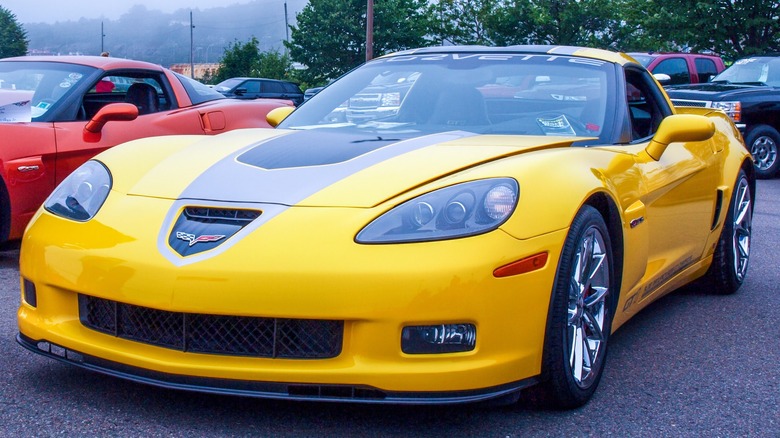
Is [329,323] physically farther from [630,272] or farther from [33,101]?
[33,101]

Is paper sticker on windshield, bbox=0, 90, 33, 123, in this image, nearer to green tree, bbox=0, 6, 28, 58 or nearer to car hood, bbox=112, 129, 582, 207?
car hood, bbox=112, 129, 582, 207

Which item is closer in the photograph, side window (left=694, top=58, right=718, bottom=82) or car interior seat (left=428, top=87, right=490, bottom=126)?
car interior seat (left=428, top=87, right=490, bottom=126)

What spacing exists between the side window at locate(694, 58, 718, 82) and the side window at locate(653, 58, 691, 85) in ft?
1.25

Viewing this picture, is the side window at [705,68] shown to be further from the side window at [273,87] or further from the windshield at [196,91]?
the side window at [273,87]

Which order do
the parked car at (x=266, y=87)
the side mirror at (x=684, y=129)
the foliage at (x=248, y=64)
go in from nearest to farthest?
1. the side mirror at (x=684, y=129)
2. the parked car at (x=266, y=87)
3. the foliage at (x=248, y=64)

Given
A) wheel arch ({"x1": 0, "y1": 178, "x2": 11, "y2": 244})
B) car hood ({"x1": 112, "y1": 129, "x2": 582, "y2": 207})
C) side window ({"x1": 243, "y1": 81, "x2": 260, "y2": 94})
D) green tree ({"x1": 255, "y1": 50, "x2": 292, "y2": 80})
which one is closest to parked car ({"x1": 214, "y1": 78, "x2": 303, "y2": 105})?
side window ({"x1": 243, "y1": 81, "x2": 260, "y2": 94})

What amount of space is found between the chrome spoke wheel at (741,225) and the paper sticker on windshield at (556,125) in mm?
1531

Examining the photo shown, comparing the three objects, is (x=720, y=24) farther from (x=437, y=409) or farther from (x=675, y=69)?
(x=437, y=409)

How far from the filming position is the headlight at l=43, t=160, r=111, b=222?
3.22 m

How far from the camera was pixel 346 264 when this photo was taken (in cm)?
272

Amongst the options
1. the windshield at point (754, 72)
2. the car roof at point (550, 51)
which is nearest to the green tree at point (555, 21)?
the windshield at point (754, 72)

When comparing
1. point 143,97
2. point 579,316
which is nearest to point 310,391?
point 579,316

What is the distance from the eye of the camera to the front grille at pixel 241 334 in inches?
109

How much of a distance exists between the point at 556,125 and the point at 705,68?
49.8ft
